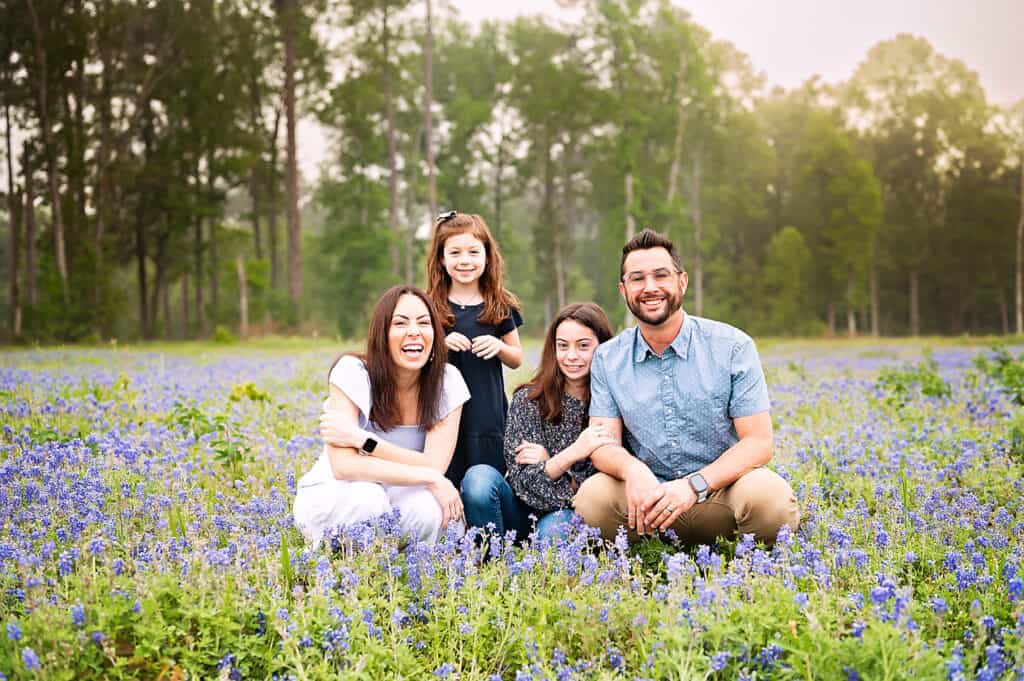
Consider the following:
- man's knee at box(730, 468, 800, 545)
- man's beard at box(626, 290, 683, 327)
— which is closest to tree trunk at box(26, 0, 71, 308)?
man's beard at box(626, 290, 683, 327)

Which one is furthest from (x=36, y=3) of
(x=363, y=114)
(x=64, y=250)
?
(x=363, y=114)

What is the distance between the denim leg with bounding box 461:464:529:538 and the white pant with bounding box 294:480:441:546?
251 millimetres

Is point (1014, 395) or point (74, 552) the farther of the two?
point (1014, 395)

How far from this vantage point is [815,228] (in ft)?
138

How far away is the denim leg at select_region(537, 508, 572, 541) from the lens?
13.3ft

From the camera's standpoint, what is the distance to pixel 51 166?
2484 cm

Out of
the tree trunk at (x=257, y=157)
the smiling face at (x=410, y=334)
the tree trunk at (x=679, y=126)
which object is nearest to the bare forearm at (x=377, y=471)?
the smiling face at (x=410, y=334)

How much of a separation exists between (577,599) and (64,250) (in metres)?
26.6

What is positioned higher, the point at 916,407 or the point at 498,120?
the point at 498,120

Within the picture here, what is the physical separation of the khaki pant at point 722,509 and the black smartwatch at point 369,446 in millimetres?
1040

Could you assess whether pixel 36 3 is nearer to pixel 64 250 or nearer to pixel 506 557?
pixel 64 250

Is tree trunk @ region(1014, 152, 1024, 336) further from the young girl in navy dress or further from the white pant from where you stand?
the white pant

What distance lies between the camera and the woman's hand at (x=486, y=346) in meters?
4.86

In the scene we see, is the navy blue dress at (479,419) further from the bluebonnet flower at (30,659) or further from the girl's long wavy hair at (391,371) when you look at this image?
the bluebonnet flower at (30,659)
